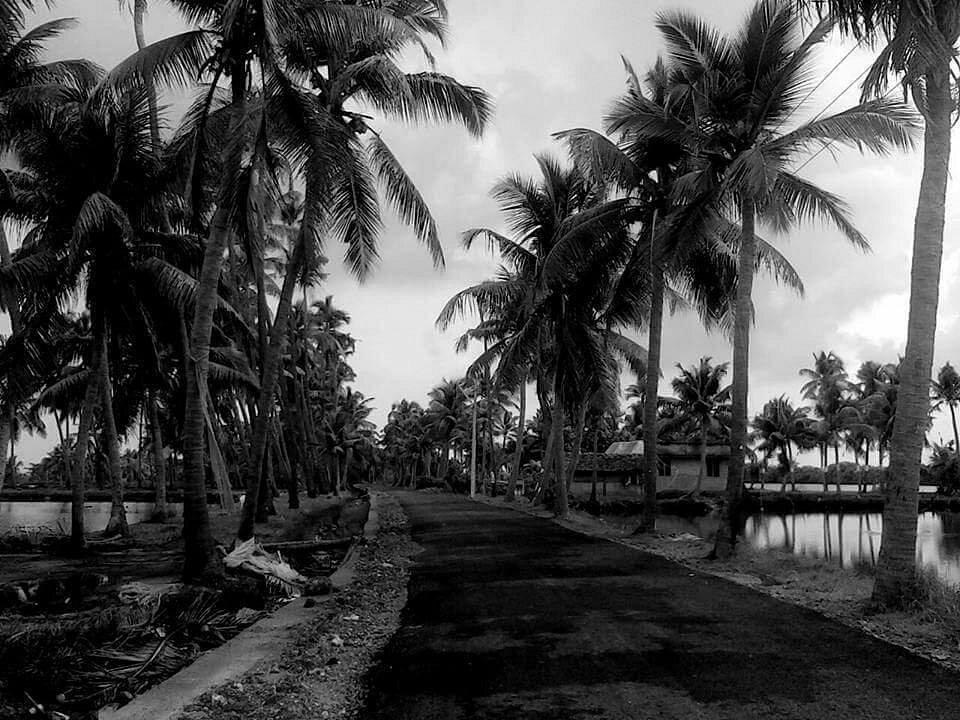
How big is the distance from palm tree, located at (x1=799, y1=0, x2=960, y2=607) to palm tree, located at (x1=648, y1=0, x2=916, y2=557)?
3844 mm

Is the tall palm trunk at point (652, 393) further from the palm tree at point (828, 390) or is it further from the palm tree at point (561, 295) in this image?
the palm tree at point (828, 390)

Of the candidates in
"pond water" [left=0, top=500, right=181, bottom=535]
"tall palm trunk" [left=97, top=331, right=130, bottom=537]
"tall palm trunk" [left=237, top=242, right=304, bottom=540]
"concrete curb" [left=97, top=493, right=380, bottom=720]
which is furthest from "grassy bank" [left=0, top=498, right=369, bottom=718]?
"pond water" [left=0, top=500, right=181, bottom=535]

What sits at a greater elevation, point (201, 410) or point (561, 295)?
point (561, 295)

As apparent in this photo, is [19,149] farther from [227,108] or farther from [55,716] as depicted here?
[55,716]

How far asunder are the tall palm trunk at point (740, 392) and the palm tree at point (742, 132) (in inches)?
0.7

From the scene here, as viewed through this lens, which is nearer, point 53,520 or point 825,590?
point 825,590

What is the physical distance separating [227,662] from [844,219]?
42.9 ft

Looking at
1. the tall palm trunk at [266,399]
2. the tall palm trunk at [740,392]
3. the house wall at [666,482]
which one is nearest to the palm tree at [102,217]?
the tall palm trunk at [266,399]

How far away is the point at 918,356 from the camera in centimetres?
917

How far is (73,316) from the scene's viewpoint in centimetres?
4034

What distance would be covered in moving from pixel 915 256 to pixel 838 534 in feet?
107

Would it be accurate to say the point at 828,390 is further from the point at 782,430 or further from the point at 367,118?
the point at 367,118

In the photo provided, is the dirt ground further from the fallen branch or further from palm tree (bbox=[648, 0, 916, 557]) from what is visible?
palm tree (bbox=[648, 0, 916, 557])

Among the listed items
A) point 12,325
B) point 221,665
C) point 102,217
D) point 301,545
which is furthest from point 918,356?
point 12,325
